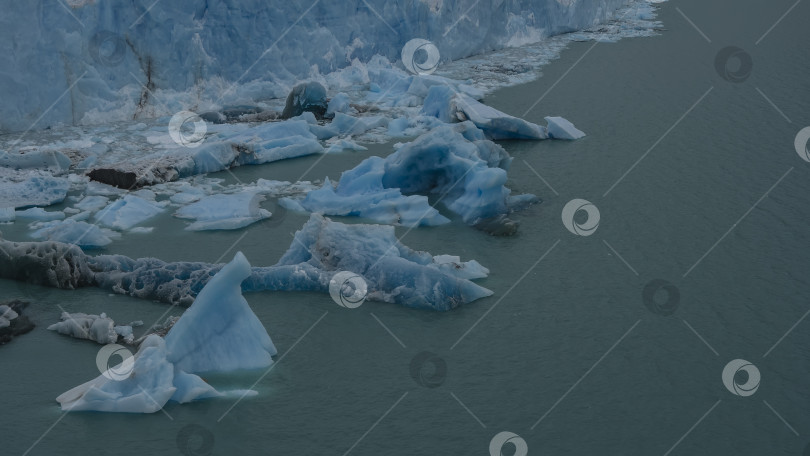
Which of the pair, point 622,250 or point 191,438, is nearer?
point 191,438

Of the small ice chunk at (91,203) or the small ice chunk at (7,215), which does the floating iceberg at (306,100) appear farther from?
the small ice chunk at (7,215)

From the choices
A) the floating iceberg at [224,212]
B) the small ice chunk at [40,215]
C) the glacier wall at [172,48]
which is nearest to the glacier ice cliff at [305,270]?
the floating iceberg at [224,212]

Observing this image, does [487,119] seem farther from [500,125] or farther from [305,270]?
[305,270]

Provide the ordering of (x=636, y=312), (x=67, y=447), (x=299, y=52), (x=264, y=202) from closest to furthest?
1. (x=67, y=447)
2. (x=636, y=312)
3. (x=264, y=202)
4. (x=299, y=52)

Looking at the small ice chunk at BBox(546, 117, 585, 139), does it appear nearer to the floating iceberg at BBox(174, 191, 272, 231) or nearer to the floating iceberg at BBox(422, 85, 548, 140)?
the floating iceberg at BBox(422, 85, 548, 140)

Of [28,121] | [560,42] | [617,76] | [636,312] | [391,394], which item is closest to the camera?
[391,394]

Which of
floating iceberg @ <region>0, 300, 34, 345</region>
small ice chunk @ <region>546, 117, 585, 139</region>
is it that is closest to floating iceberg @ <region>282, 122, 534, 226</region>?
small ice chunk @ <region>546, 117, 585, 139</region>

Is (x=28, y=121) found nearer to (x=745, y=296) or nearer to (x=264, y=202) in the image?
(x=264, y=202)

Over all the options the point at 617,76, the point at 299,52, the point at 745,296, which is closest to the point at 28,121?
the point at 299,52
